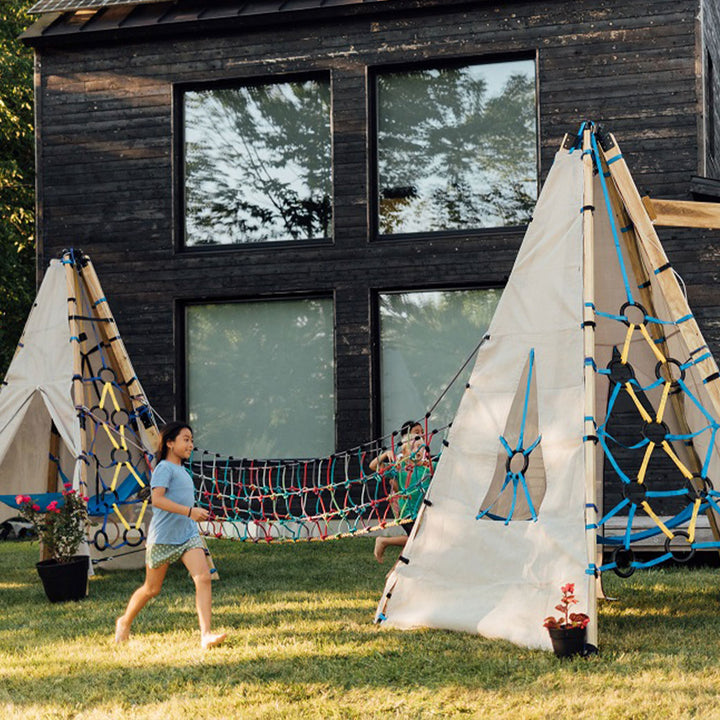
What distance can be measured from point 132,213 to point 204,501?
403cm

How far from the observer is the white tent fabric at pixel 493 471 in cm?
622

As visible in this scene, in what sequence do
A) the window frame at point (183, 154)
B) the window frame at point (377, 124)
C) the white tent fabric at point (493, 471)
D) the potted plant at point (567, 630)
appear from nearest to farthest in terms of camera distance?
the potted plant at point (567, 630) < the white tent fabric at point (493, 471) < the window frame at point (377, 124) < the window frame at point (183, 154)

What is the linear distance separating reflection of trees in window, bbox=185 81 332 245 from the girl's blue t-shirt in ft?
24.3

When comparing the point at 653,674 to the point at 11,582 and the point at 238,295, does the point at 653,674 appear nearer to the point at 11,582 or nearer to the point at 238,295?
the point at 11,582

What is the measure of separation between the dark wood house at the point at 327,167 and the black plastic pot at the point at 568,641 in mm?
7043

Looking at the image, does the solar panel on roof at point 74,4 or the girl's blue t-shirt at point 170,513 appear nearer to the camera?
the girl's blue t-shirt at point 170,513

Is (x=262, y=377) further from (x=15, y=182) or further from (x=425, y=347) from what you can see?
(x=15, y=182)

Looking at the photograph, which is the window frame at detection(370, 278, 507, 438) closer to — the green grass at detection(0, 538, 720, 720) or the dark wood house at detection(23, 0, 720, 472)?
the dark wood house at detection(23, 0, 720, 472)

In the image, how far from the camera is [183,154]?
1406cm

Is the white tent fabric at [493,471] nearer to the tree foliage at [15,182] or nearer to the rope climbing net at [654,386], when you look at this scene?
the rope climbing net at [654,386]

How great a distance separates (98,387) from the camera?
1018cm

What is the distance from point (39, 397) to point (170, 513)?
4.40 meters

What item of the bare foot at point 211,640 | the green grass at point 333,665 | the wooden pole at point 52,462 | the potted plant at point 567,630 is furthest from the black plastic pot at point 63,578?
the potted plant at point 567,630

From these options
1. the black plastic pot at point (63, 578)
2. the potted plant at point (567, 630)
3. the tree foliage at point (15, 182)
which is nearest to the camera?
the potted plant at point (567, 630)
